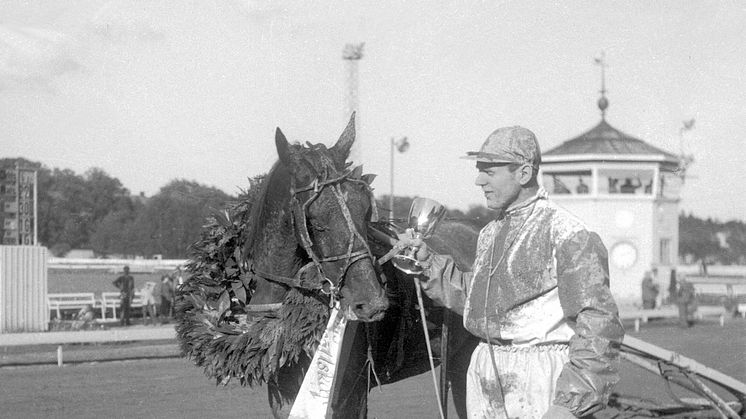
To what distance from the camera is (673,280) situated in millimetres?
28422

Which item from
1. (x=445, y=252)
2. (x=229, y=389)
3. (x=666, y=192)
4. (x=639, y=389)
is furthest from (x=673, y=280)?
(x=445, y=252)

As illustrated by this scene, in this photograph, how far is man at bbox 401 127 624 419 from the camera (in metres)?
3.02

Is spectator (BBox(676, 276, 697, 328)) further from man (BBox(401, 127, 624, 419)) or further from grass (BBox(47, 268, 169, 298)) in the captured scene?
man (BBox(401, 127, 624, 419))

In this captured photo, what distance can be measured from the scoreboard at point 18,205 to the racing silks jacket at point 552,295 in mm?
12811

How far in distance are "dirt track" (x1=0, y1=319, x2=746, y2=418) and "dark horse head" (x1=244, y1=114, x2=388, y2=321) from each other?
4.18 m

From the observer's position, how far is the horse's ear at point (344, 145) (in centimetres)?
464

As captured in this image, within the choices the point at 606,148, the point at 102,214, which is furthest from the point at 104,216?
the point at 606,148

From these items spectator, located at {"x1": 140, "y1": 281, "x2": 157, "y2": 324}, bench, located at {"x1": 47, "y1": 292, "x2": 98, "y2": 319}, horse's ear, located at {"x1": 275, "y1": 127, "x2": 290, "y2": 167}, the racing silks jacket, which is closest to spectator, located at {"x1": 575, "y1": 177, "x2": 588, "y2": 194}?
spectator, located at {"x1": 140, "y1": 281, "x2": 157, "y2": 324}

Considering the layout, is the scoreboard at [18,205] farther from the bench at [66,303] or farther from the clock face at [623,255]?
the clock face at [623,255]

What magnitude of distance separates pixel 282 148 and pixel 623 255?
25.6 m

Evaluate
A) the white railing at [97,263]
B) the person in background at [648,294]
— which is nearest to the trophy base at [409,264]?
the white railing at [97,263]

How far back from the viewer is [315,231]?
14.5 feet

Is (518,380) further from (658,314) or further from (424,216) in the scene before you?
(658,314)

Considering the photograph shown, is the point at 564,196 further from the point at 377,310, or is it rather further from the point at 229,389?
the point at 377,310
